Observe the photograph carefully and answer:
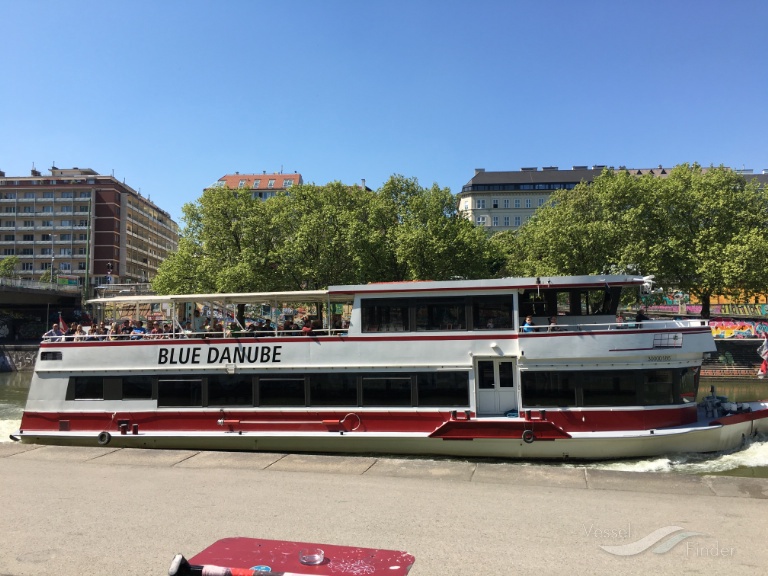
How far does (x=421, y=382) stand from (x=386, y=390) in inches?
34.5

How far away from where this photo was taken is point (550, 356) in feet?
41.6

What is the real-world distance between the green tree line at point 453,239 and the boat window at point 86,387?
815 inches

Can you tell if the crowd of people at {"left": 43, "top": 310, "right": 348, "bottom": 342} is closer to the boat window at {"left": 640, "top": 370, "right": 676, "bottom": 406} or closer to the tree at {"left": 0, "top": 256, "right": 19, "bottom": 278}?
the boat window at {"left": 640, "top": 370, "right": 676, "bottom": 406}

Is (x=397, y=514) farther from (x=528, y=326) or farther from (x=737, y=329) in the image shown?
(x=737, y=329)

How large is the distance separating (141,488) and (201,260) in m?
→ 31.1

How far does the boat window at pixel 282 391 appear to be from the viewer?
45.2 feet

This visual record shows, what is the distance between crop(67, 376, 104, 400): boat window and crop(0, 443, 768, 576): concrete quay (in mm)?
4391

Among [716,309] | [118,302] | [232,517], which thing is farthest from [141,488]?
[716,309]

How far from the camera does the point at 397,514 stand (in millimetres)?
7090

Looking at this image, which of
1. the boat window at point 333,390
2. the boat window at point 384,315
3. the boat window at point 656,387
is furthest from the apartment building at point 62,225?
the boat window at point 656,387

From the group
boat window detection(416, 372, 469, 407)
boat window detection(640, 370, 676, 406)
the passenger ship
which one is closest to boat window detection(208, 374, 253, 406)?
the passenger ship

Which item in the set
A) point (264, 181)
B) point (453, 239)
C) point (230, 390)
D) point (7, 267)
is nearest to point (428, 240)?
point (453, 239)

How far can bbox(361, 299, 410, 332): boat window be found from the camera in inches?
527

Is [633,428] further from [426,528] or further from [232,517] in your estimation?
[232,517]
